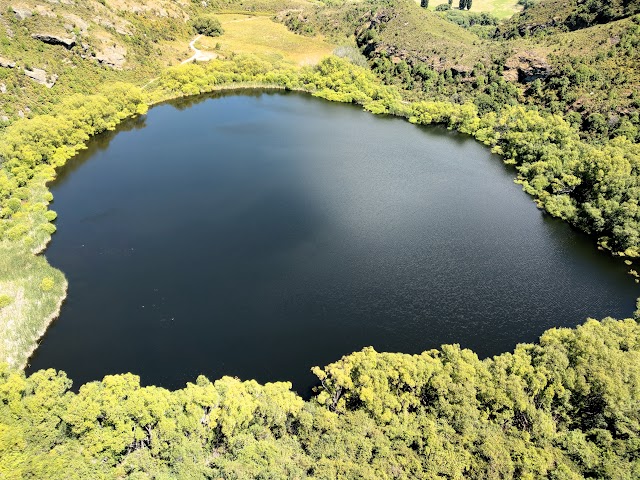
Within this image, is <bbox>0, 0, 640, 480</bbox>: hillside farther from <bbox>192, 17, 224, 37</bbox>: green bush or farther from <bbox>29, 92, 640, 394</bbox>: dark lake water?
<bbox>29, 92, 640, 394</bbox>: dark lake water

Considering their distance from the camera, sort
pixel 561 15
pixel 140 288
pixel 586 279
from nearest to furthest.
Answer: pixel 140 288 → pixel 586 279 → pixel 561 15

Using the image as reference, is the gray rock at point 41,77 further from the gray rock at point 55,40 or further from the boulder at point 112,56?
the boulder at point 112,56

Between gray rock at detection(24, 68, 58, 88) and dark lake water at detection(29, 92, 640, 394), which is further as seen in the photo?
gray rock at detection(24, 68, 58, 88)

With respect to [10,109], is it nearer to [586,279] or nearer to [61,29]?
[61,29]

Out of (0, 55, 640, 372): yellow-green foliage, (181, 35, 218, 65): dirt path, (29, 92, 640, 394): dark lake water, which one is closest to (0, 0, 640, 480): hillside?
(0, 55, 640, 372): yellow-green foliage

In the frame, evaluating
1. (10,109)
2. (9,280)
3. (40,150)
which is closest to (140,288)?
(9,280)
